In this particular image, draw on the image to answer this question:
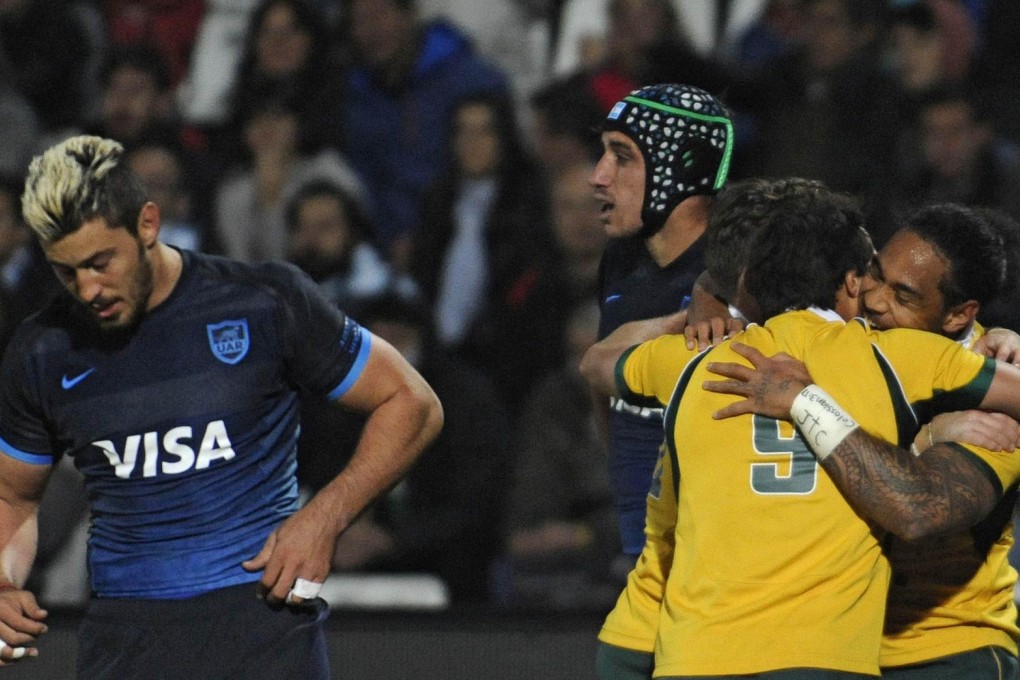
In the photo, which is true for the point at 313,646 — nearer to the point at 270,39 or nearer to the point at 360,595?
the point at 360,595

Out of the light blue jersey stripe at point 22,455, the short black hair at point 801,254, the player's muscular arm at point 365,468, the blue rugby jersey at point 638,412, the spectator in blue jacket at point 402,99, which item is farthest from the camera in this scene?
the spectator in blue jacket at point 402,99

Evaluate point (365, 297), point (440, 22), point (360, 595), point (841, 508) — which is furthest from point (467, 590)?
point (841, 508)

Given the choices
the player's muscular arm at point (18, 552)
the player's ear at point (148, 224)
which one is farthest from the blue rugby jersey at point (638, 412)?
the player's muscular arm at point (18, 552)

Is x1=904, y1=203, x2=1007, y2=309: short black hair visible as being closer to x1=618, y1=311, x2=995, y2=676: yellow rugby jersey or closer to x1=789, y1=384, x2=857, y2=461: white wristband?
x1=618, y1=311, x2=995, y2=676: yellow rugby jersey

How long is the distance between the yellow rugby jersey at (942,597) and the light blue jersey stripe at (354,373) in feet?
4.07

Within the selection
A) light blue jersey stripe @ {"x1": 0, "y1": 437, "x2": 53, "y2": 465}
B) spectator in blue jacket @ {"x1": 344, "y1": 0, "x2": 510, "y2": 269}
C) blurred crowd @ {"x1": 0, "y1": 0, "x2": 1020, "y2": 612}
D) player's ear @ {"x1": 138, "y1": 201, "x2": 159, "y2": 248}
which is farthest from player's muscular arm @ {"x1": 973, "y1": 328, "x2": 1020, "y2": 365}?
spectator in blue jacket @ {"x1": 344, "y1": 0, "x2": 510, "y2": 269}

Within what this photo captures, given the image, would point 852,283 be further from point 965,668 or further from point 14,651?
point 14,651

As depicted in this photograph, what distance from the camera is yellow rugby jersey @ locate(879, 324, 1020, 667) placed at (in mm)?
3373

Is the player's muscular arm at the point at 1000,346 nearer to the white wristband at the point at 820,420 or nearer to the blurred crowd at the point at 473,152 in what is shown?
the white wristband at the point at 820,420

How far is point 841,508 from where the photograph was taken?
2.96 metres

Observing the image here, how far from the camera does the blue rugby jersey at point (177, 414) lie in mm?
3547

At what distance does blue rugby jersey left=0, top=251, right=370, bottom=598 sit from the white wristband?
3.81 ft

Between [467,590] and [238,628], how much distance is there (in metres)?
3.31

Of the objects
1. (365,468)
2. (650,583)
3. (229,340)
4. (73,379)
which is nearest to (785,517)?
(650,583)
